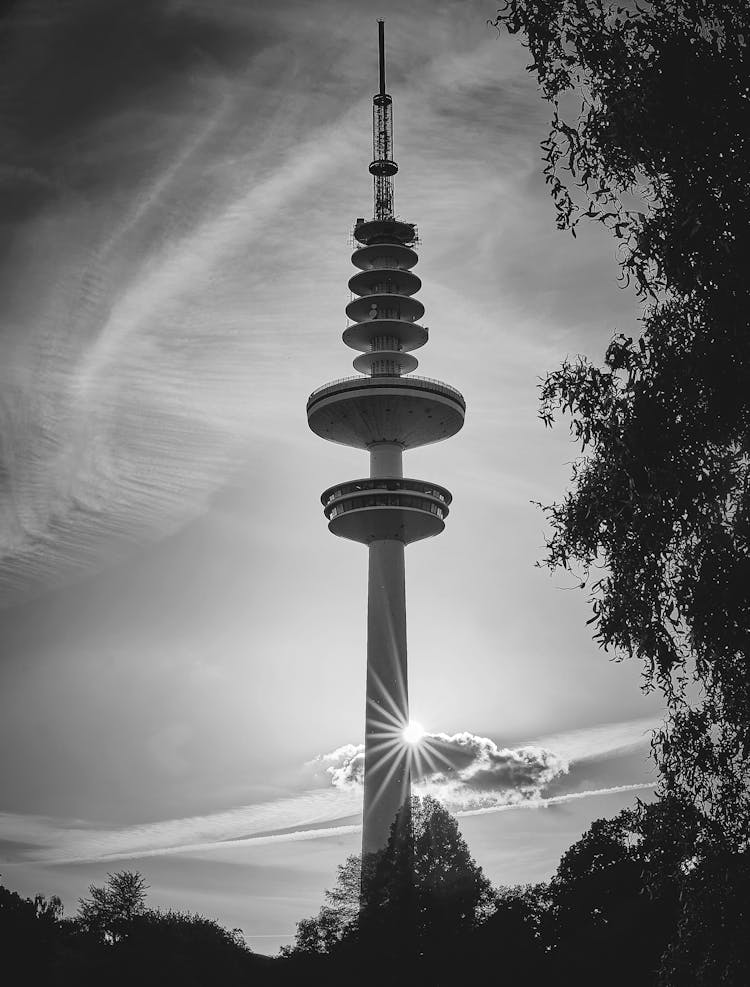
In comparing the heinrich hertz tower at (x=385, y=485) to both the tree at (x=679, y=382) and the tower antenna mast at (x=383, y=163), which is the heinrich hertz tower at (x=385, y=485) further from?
the tree at (x=679, y=382)

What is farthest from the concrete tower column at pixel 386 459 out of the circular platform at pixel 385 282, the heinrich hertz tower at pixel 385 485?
the circular platform at pixel 385 282

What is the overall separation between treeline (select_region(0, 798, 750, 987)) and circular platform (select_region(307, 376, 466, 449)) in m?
42.6

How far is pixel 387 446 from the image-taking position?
4670 inches

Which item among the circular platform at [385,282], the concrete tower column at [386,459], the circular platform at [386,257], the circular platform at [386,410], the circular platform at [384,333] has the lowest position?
the concrete tower column at [386,459]

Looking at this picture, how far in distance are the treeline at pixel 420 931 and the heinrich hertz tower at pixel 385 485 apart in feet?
67.8

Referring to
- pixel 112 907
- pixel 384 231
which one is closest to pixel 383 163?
pixel 384 231

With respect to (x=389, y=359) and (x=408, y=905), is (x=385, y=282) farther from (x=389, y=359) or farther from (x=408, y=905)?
(x=408, y=905)

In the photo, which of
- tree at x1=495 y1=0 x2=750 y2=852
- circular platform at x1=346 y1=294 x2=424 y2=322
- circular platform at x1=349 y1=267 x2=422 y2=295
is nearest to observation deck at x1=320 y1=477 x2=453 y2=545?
circular platform at x1=346 y1=294 x2=424 y2=322

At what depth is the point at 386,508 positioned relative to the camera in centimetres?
11231

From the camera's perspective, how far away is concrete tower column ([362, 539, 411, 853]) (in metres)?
110

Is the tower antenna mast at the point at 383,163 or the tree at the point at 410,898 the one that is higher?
the tower antenna mast at the point at 383,163

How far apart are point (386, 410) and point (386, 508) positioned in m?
10.1

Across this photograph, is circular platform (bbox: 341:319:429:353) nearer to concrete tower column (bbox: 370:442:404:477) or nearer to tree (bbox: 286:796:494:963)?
concrete tower column (bbox: 370:442:404:477)

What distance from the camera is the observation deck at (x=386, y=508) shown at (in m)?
112
